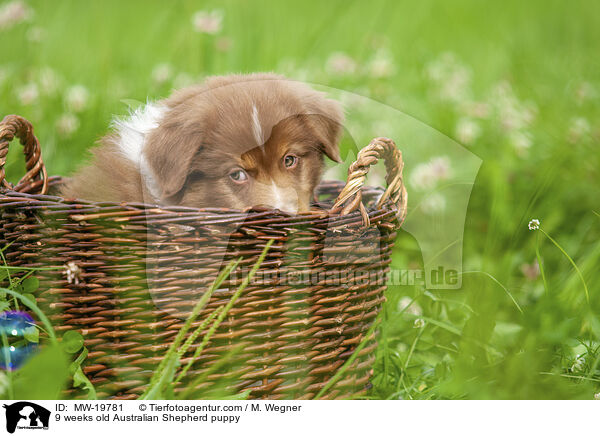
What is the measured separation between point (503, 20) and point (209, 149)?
423 centimetres

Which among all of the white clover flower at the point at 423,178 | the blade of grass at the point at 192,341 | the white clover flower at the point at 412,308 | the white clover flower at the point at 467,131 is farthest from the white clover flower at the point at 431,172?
the blade of grass at the point at 192,341

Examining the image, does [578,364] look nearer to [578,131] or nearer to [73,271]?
[73,271]

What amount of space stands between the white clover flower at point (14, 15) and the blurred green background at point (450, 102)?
1 centimetres

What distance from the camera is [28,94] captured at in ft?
12.7

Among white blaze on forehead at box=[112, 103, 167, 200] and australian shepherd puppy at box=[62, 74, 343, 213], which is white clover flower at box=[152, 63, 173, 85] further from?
australian shepherd puppy at box=[62, 74, 343, 213]

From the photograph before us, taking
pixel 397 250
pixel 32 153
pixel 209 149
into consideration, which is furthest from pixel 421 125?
pixel 32 153

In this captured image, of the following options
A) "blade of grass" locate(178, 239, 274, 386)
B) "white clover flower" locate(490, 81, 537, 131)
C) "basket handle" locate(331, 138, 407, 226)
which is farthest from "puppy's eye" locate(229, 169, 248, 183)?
"white clover flower" locate(490, 81, 537, 131)

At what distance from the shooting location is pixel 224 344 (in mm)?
2031

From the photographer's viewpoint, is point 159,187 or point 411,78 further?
point 411,78

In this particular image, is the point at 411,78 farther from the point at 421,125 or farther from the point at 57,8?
the point at 57,8

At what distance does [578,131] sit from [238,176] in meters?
2.56

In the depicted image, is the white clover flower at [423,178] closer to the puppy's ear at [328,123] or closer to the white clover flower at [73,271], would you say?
the puppy's ear at [328,123]
